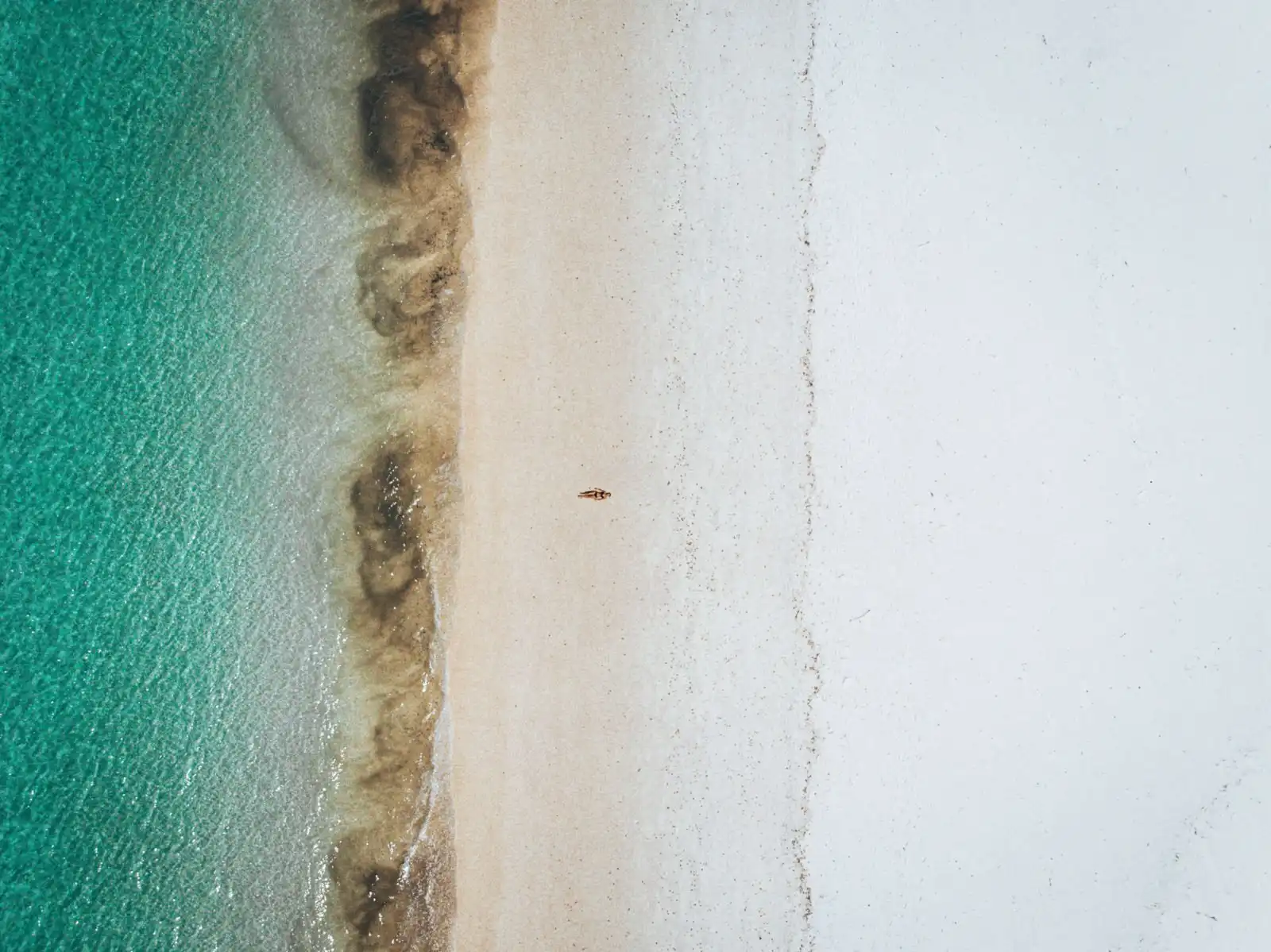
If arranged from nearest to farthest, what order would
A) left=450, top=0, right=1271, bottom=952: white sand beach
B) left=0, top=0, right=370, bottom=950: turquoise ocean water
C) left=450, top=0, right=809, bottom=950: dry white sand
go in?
left=450, top=0, right=1271, bottom=952: white sand beach, left=450, top=0, right=809, bottom=950: dry white sand, left=0, top=0, right=370, bottom=950: turquoise ocean water

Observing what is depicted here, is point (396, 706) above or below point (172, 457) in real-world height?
below

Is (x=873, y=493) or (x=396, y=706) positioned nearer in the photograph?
(x=873, y=493)

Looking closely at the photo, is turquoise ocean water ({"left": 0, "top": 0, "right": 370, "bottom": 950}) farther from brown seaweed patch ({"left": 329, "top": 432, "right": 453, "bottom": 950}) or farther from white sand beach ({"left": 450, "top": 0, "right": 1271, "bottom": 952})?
white sand beach ({"left": 450, "top": 0, "right": 1271, "bottom": 952})

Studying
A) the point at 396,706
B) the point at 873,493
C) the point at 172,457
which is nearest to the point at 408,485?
the point at 396,706

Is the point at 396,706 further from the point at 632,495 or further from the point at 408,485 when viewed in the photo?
the point at 632,495

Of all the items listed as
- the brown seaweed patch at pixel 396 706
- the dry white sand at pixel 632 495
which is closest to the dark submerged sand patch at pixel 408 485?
the brown seaweed patch at pixel 396 706

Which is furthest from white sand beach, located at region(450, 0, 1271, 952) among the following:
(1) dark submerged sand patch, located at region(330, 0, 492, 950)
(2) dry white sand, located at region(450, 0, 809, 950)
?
(1) dark submerged sand patch, located at region(330, 0, 492, 950)
